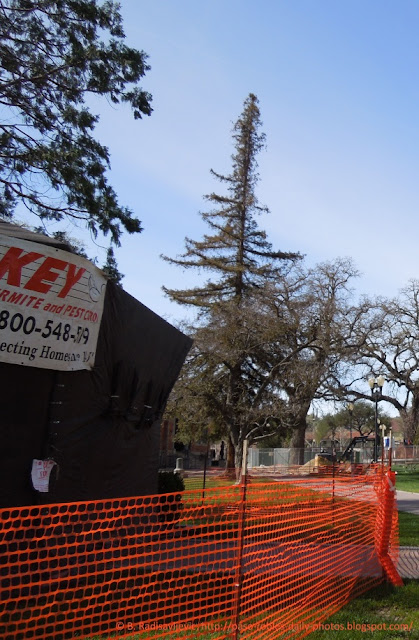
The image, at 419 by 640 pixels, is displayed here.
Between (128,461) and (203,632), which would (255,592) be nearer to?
(203,632)

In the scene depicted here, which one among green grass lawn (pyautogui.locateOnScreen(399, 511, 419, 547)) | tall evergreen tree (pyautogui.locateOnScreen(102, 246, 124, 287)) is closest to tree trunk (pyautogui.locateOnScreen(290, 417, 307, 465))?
green grass lawn (pyautogui.locateOnScreen(399, 511, 419, 547))

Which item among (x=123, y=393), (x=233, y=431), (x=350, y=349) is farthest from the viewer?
(x=350, y=349)

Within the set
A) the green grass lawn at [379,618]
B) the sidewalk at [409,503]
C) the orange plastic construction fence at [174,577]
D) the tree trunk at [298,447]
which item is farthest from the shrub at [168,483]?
the tree trunk at [298,447]

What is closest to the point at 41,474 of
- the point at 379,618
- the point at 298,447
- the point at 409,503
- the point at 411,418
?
the point at 379,618

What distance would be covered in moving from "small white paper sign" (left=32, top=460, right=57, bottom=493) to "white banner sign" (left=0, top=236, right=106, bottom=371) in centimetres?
105

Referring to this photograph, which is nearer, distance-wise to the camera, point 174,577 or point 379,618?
point 379,618

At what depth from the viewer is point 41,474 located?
6699 millimetres

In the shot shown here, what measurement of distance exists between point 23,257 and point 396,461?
53.4 m

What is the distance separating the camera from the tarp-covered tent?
251 inches

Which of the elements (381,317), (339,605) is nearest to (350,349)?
(381,317)

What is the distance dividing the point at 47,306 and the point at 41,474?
1.84 m

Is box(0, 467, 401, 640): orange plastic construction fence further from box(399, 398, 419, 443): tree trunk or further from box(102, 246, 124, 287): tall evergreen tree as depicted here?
box(399, 398, 419, 443): tree trunk

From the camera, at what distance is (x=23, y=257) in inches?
249

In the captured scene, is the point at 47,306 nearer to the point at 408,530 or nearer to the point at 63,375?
the point at 63,375
